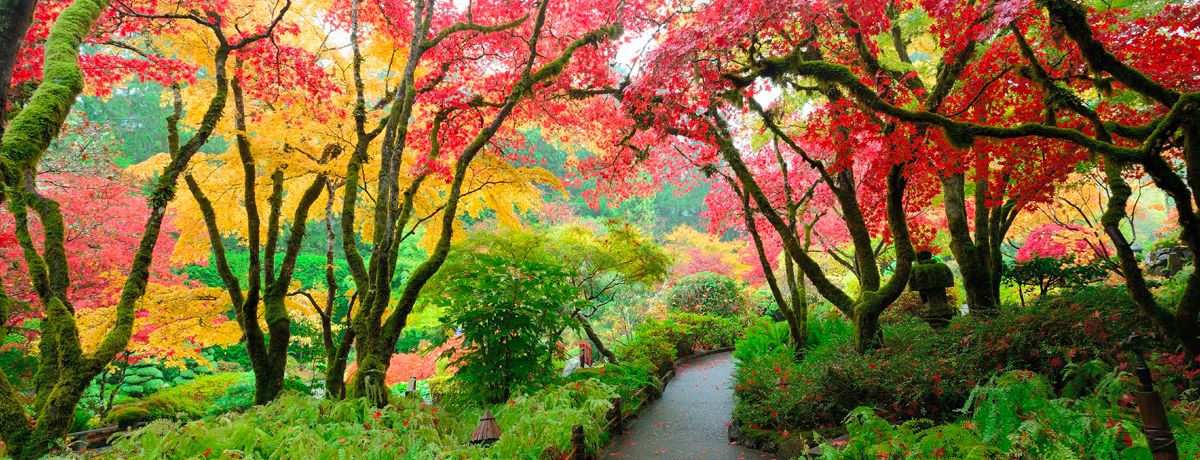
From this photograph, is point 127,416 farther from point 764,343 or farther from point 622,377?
point 764,343

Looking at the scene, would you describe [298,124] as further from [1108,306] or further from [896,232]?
[1108,306]

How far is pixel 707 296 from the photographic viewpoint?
685 inches

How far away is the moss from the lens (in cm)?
719

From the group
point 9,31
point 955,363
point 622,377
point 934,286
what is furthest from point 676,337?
point 9,31

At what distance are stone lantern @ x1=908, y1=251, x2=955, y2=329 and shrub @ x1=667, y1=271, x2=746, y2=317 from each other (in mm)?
9868

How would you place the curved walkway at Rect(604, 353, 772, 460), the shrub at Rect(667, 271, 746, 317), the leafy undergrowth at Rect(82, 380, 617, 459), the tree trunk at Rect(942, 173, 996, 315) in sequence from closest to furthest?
the leafy undergrowth at Rect(82, 380, 617, 459), the curved walkway at Rect(604, 353, 772, 460), the tree trunk at Rect(942, 173, 996, 315), the shrub at Rect(667, 271, 746, 317)

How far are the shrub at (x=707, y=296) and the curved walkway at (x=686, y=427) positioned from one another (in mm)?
6588

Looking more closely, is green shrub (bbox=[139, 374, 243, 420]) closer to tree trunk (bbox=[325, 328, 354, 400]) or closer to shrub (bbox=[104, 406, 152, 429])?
shrub (bbox=[104, 406, 152, 429])

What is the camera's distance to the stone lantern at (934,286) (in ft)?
23.6

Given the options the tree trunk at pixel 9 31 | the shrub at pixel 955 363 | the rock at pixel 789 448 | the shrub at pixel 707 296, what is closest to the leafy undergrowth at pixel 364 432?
the rock at pixel 789 448

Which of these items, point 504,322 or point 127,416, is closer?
point 504,322

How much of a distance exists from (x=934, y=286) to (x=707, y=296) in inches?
407

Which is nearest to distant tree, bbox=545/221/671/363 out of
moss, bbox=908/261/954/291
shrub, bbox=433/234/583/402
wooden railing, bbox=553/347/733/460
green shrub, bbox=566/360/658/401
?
green shrub, bbox=566/360/658/401

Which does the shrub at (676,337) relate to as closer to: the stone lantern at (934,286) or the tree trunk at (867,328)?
the tree trunk at (867,328)
